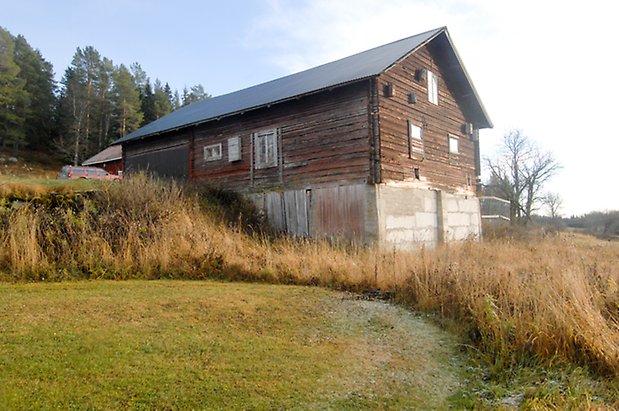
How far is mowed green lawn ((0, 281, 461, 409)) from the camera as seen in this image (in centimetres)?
328

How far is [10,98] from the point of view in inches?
1594

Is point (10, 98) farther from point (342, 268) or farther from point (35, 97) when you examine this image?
point (342, 268)

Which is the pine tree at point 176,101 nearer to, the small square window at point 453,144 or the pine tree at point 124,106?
the pine tree at point 124,106

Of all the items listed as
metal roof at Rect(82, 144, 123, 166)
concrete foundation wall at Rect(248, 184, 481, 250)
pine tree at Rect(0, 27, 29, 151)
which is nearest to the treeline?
pine tree at Rect(0, 27, 29, 151)

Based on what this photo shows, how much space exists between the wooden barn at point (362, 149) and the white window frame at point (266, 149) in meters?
0.04

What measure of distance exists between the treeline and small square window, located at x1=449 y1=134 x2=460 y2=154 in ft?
132

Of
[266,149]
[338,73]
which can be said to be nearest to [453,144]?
[338,73]

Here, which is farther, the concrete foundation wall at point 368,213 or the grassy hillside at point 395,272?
the concrete foundation wall at point 368,213

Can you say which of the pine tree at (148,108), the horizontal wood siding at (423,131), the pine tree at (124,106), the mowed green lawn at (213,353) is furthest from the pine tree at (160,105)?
the mowed green lawn at (213,353)

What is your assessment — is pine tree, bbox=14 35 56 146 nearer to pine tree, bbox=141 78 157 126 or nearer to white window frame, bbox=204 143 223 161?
pine tree, bbox=141 78 157 126

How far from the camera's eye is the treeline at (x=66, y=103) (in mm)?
41844

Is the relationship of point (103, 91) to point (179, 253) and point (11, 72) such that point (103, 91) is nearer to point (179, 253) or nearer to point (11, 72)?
point (11, 72)

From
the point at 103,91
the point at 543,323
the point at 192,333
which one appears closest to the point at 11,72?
the point at 103,91

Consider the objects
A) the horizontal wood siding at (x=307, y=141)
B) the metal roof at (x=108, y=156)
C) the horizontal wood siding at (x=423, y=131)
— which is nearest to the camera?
the horizontal wood siding at (x=307, y=141)
